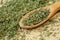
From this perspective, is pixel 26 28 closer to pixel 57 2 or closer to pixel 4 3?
pixel 57 2

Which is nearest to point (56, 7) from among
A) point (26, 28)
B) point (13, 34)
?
point (26, 28)

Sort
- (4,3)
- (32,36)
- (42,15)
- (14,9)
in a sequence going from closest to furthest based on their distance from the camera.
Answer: (32,36) → (42,15) → (14,9) → (4,3)

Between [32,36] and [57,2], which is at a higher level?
[57,2]

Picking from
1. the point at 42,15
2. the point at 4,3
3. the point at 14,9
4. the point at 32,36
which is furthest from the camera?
the point at 4,3

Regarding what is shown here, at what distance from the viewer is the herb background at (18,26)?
6.30ft

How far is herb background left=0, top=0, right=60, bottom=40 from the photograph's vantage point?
6.30 ft

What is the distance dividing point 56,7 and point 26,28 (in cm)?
39

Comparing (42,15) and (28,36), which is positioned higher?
(42,15)

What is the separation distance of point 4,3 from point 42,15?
65 cm

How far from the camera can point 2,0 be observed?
254 centimetres

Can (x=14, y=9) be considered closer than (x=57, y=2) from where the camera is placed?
No

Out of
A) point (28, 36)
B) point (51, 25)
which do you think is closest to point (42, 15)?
point (51, 25)

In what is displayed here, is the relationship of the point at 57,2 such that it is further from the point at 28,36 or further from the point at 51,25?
the point at 28,36

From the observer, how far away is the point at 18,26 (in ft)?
6.86
